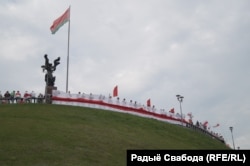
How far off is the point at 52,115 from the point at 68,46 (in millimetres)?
18480

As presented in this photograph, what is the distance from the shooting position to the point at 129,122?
4416cm

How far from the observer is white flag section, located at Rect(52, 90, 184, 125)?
48.8 metres

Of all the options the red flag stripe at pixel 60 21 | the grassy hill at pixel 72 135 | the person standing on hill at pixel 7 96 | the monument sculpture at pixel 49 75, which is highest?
the red flag stripe at pixel 60 21

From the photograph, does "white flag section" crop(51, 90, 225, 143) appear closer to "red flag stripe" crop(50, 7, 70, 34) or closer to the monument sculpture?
the monument sculpture

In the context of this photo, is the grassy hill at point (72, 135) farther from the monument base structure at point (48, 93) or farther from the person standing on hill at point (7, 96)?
the person standing on hill at point (7, 96)

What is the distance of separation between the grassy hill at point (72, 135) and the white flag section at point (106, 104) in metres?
4.16

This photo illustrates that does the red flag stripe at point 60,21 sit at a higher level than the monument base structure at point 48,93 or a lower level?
higher

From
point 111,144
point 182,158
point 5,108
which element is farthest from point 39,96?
point 182,158

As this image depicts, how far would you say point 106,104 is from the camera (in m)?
51.4

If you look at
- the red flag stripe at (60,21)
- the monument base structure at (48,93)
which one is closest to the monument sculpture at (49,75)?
the monument base structure at (48,93)

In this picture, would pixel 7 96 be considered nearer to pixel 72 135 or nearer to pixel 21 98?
pixel 21 98

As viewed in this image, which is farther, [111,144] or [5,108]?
[5,108]

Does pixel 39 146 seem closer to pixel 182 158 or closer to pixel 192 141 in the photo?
pixel 182 158

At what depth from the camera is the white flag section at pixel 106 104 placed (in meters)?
48.8
